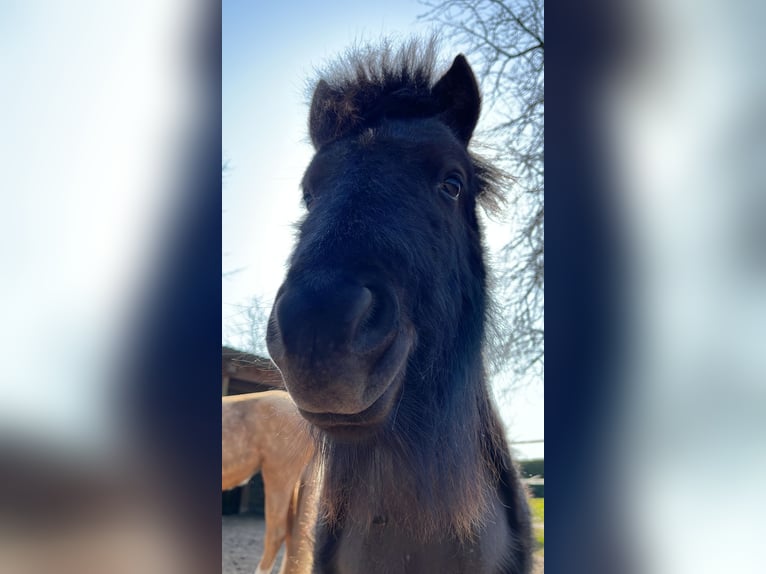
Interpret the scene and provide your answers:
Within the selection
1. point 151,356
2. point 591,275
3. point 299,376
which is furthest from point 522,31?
point 151,356

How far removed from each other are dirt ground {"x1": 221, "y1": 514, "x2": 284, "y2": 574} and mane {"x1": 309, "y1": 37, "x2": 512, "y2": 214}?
1138 millimetres

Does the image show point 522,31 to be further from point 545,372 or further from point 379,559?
point 379,559

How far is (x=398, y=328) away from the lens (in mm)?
1230

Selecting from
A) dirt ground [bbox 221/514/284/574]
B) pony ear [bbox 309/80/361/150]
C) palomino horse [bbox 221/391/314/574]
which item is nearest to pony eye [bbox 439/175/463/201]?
pony ear [bbox 309/80/361/150]

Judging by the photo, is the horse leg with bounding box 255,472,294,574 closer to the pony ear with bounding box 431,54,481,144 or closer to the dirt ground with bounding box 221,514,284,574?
the dirt ground with bounding box 221,514,284,574

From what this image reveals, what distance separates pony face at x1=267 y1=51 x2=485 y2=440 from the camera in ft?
3.67

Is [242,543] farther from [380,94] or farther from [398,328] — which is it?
[380,94]

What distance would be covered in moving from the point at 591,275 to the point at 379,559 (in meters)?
0.95

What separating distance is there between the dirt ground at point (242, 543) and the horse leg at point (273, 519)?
0.7 inches

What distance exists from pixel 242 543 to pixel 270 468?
0.23 metres

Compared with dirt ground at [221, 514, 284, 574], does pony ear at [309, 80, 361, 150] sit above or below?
above

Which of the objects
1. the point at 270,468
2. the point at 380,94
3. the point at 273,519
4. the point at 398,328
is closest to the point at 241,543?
the point at 273,519

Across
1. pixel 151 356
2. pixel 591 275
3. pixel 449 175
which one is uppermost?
pixel 449 175

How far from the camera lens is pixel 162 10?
6.13 ft
